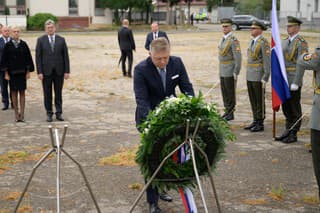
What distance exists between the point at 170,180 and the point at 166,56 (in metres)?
1.33

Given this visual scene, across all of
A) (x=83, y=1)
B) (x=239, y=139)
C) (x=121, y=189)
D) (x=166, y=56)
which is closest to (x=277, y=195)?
(x=121, y=189)

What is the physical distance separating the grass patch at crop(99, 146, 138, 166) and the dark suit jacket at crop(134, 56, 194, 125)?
93.7 inches

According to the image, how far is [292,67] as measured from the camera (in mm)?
9547

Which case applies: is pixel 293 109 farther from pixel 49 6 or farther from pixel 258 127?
pixel 49 6

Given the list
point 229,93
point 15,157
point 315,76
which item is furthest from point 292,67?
point 15,157

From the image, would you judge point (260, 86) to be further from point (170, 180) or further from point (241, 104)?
point (170, 180)

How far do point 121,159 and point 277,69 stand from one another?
299 cm

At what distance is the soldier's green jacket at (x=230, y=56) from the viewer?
36.3ft

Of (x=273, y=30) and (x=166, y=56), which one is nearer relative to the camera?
(x=166, y=56)

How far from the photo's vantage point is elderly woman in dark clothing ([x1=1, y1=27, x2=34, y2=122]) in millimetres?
11477

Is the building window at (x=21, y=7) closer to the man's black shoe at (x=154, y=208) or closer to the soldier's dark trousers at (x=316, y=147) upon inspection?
the man's black shoe at (x=154, y=208)

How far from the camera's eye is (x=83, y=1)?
64750 millimetres

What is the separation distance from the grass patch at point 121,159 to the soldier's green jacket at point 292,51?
Answer: 3135 millimetres

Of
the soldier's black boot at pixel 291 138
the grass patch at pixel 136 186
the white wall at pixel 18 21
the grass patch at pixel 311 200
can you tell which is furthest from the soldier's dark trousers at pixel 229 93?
the white wall at pixel 18 21
